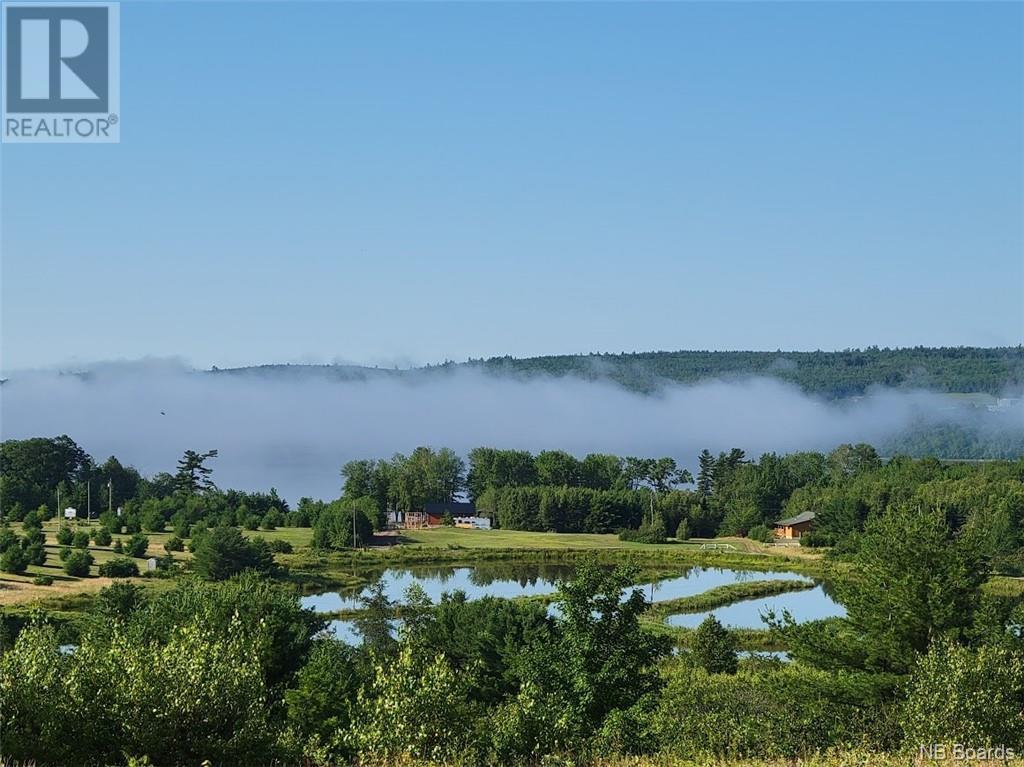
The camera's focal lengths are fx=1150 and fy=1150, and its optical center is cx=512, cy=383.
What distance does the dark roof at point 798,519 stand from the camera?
333ft

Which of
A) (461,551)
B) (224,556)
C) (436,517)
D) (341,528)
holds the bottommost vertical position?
(436,517)

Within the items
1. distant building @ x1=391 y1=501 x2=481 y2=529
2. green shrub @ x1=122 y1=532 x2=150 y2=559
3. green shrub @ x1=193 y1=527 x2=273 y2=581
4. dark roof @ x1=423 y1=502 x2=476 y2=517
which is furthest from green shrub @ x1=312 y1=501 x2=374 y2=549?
dark roof @ x1=423 y1=502 x2=476 y2=517

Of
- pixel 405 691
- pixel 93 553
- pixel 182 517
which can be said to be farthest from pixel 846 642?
pixel 182 517

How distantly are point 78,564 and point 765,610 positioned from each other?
34902 millimetres

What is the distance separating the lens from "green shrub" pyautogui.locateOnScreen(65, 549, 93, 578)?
193ft

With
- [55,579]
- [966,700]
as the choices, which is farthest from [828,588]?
[966,700]

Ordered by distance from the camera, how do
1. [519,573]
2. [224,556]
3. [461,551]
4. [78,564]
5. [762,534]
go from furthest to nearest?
[762,534] < [461,551] < [519,573] < [224,556] < [78,564]

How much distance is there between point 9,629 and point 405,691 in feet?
81.2

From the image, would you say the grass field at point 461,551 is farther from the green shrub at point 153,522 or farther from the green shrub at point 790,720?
the green shrub at point 790,720

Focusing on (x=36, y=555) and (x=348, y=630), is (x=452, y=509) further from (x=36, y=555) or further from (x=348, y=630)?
(x=348, y=630)

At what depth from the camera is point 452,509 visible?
11588cm

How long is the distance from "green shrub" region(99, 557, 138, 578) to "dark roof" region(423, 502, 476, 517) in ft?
174

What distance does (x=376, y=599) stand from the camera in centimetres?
4584

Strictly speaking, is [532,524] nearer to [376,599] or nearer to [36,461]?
[36,461]
